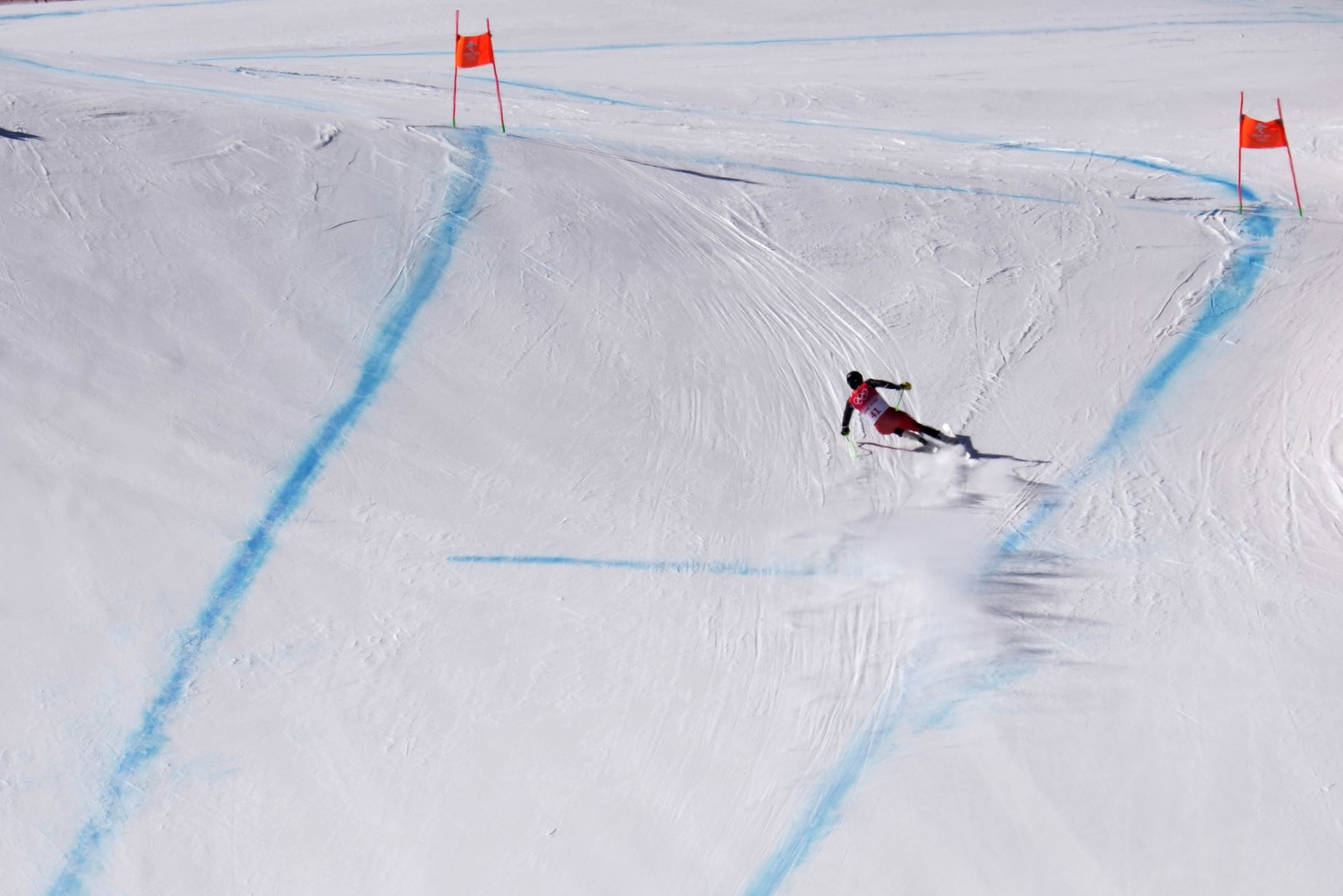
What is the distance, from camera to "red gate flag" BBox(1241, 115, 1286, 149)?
30.3 feet

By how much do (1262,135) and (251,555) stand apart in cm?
788

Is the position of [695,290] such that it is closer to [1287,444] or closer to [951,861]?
[1287,444]

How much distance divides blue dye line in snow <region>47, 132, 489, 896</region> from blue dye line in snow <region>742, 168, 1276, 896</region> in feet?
9.07

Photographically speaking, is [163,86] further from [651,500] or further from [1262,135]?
[1262,135]

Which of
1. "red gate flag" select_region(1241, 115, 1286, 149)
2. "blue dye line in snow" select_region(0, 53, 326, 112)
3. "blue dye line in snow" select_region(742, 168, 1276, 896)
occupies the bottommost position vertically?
"blue dye line in snow" select_region(742, 168, 1276, 896)

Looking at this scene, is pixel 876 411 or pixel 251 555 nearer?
pixel 251 555

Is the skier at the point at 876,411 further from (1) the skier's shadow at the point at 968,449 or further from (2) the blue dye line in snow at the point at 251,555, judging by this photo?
(2) the blue dye line in snow at the point at 251,555

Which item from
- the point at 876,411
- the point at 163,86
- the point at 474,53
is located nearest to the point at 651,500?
→ the point at 876,411

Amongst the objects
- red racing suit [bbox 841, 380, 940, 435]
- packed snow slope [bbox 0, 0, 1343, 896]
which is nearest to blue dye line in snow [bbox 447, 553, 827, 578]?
packed snow slope [bbox 0, 0, 1343, 896]

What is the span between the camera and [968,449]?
7562 millimetres

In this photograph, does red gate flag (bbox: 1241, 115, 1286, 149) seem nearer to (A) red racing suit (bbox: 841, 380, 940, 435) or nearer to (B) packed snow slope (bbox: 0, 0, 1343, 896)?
(B) packed snow slope (bbox: 0, 0, 1343, 896)

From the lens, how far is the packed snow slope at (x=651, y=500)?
5.30 meters

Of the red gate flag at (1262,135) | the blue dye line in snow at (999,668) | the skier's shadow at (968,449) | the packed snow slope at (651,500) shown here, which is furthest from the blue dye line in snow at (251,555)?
the red gate flag at (1262,135)

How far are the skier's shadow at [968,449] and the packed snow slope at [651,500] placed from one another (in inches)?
1.9
